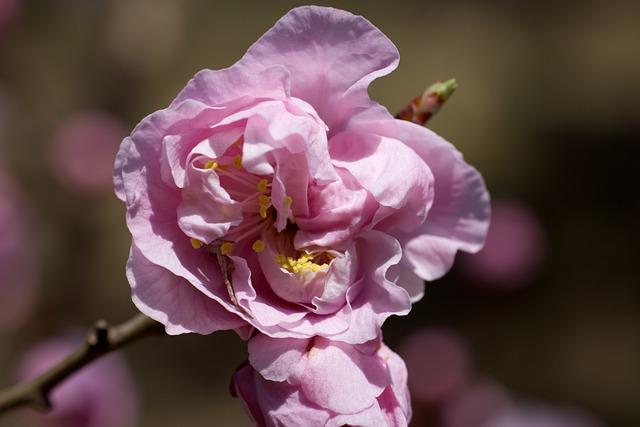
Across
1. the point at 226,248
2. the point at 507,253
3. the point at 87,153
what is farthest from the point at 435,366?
the point at 226,248

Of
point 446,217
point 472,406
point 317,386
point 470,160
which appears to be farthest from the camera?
point 470,160

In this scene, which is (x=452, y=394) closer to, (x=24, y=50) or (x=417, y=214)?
(x=417, y=214)

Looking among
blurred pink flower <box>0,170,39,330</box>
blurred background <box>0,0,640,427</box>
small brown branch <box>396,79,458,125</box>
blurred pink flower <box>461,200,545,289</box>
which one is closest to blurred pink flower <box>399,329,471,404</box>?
blurred background <box>0,0,640,427</box>

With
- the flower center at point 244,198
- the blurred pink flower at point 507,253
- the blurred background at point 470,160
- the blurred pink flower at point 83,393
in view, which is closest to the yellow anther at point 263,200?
the flower center at point 244,198

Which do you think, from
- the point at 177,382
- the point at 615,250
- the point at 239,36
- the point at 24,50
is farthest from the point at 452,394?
the point at 239,36

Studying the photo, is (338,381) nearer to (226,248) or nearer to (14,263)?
(226,248)

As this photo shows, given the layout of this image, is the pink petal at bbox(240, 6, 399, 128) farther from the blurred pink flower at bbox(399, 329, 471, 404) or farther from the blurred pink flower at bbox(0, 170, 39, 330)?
the blurred pink flower at bbox(0, 170, 39, 330)
